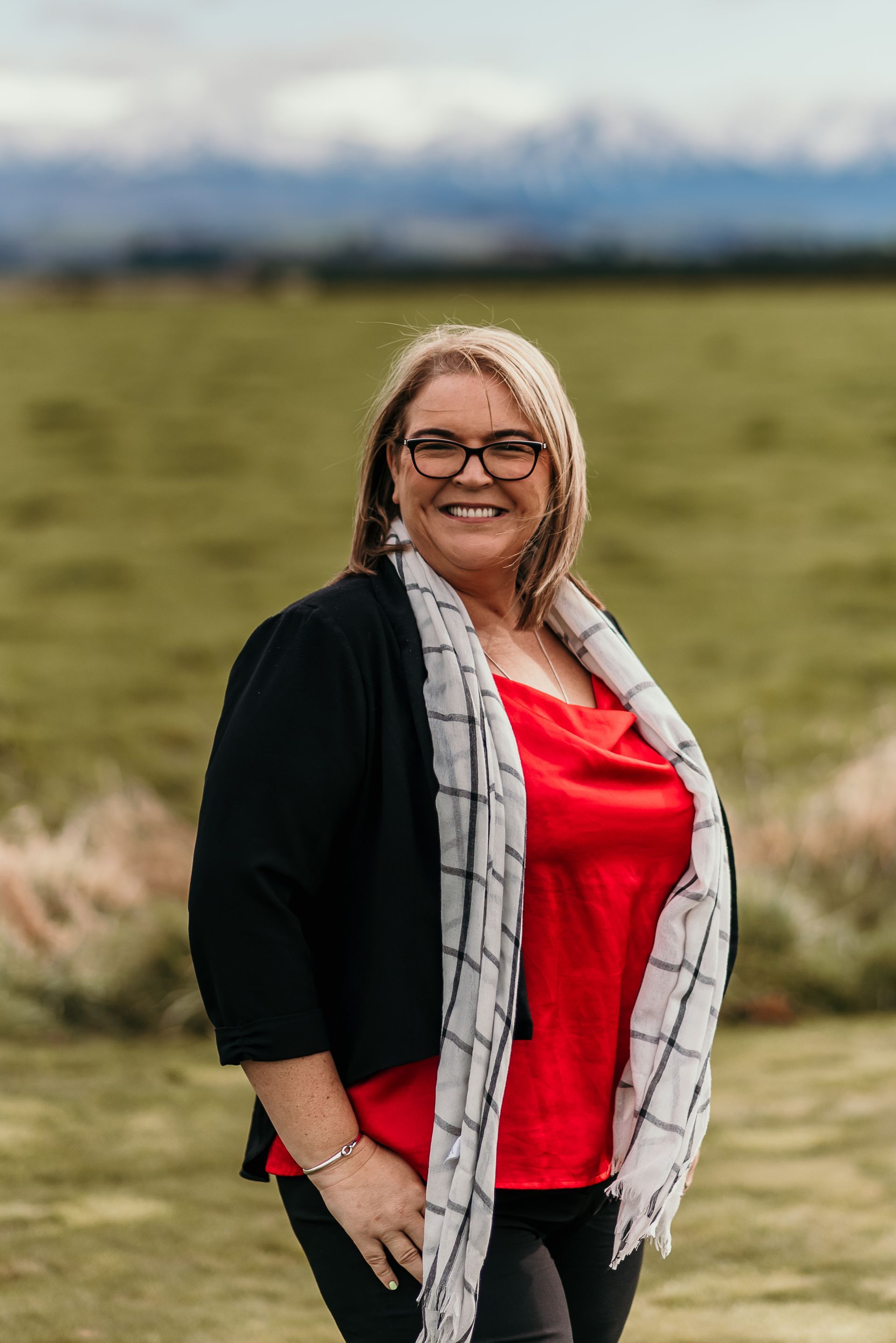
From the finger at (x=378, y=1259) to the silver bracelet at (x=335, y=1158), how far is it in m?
0.10

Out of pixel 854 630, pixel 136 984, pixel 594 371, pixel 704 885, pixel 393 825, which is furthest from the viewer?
pixel 594 371

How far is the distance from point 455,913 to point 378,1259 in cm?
39

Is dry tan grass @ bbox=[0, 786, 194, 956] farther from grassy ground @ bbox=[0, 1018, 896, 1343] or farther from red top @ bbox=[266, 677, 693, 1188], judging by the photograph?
red top @ bbox=[266, 677, 693, 1188]

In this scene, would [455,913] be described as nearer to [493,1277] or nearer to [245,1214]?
[493,1277]

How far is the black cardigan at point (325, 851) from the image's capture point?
1.36 m

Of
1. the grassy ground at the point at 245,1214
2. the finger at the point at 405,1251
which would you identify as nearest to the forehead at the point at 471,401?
the finger at the point at 405,1251

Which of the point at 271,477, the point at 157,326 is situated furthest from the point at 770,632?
the point at 157,326

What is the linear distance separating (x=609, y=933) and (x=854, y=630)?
8.25 metres

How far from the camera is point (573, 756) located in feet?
5.15

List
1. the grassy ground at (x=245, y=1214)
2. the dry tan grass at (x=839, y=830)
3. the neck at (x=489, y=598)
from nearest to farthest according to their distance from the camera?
the neck at (x=489, y=598) < the grassy ground at (x=245, y=1214) < the dry tan grass at (x=839, y=830)

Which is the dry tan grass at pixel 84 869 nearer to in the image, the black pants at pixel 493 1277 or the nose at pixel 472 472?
the black pants at pixel 493 1277

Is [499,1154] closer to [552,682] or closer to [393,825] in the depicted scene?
[393,825]

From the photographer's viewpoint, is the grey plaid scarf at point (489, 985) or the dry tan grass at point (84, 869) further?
the dry tan grass at point (84, 869)

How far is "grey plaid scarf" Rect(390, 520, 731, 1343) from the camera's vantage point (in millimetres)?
1423
